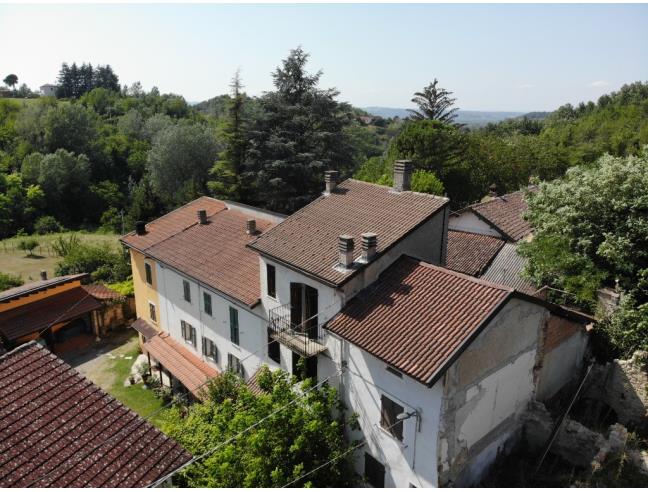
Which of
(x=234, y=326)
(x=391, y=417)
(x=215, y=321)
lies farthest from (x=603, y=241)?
(x=215, y=321)

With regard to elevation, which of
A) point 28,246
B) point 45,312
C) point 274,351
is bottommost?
point 28,246

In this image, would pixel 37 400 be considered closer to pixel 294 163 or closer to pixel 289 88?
pixel 294 163

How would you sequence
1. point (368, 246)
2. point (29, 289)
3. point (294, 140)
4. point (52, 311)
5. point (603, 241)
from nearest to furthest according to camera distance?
point (368, 246), point (603, 241), point (29, 289), point (52, 311), point (294, 140)

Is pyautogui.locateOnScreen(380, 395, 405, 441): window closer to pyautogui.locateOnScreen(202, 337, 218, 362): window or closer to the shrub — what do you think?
pyautogui.locateOnScreen(202, 337, 218, 362): window

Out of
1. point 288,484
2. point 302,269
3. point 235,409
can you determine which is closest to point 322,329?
point 302,269

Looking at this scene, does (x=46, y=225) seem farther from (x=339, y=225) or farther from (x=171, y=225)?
(x=339, y=225)

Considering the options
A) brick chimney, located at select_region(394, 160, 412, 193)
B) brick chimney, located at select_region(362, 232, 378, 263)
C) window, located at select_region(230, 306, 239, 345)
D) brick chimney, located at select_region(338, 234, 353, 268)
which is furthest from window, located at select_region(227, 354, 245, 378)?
brick chimney, located at select_region(394, 160, 412, 193)
